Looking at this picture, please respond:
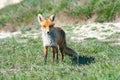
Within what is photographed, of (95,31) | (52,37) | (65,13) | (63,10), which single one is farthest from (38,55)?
(63,10)

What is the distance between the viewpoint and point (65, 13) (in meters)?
22.1

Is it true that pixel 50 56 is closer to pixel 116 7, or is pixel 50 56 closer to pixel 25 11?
pixel 116 7

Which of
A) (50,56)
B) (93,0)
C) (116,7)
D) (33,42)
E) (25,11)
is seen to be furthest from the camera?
(25,11)

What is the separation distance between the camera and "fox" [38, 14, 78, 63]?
10.9 m

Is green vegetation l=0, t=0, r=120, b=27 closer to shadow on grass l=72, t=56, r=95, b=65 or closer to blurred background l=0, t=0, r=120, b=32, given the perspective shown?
blurred background l=0, t=0, r=120, b=32

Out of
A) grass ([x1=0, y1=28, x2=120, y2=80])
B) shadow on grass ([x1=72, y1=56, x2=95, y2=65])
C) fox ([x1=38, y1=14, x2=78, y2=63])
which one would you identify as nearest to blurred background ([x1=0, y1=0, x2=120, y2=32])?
grass ([x1=0, y1=28, x2=120, y2=80])

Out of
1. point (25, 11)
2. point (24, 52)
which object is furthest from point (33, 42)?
point (25, 11)

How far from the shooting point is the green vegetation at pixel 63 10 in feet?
69.9

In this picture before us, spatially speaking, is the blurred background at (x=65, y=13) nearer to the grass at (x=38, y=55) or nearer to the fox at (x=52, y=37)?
the grass at (x=38, y=55)

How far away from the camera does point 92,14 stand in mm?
21812

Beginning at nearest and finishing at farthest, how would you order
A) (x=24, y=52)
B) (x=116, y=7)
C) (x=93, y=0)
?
(x=24, y=52)
(x=116, y=7)
(x=93, y=0)

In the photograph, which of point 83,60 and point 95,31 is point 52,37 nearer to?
point 83,60

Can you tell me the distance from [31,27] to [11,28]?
1486mm

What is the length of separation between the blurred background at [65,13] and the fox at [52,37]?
922 cm
